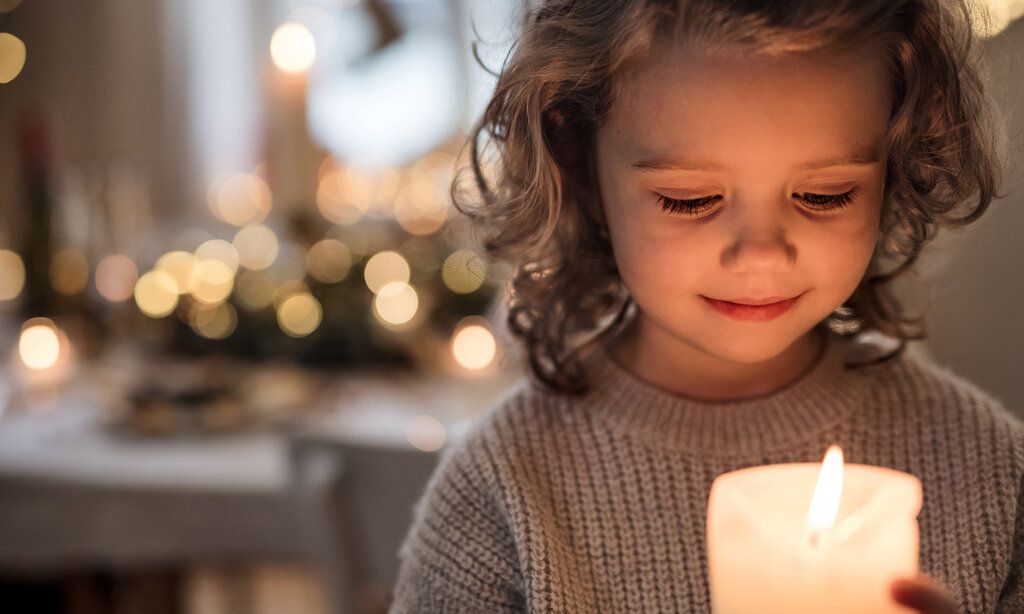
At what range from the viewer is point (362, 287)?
206 centimetres

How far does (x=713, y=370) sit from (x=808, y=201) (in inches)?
8.1

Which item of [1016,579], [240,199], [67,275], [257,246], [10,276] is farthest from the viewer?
[240,199]

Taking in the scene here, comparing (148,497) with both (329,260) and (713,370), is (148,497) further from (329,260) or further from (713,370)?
(713,370)

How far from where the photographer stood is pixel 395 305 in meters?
2.00

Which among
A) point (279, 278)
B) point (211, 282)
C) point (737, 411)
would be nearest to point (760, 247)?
point (737, 411)

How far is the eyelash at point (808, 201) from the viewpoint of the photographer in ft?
2.40

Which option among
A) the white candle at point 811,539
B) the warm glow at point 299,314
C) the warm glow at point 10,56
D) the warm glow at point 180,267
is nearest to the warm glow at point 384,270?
the warm glow at point 299,314

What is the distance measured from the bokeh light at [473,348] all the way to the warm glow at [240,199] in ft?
5.14

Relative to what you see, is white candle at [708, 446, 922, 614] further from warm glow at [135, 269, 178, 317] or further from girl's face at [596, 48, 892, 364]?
warm glow at [135, 269, 178, 317]

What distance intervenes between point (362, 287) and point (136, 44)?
6.41 feet

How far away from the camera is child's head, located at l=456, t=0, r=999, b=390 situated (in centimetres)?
70

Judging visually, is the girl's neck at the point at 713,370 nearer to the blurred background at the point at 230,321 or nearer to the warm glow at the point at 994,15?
the blurred background at the point at 230,321

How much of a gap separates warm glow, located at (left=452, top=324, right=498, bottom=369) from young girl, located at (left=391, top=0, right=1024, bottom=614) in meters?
0.95

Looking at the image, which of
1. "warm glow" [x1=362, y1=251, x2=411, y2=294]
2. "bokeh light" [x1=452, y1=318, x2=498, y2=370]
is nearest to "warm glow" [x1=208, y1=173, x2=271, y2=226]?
"warm glow" [x1=362, y1=251, x2=411, y2=294]
